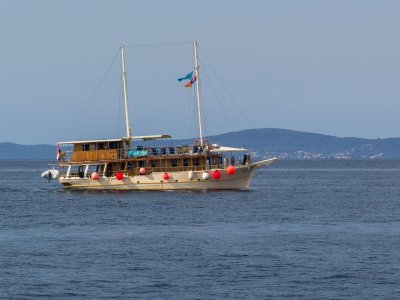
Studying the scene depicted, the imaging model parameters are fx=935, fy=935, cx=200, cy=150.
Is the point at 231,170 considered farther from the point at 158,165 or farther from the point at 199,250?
the point at 199,250

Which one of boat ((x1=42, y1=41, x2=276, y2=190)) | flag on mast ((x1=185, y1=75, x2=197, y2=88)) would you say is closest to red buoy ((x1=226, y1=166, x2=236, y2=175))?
boat ((x1=42, y1=41, x2=276, y2=190))

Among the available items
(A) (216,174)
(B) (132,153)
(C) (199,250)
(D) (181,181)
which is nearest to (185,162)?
(D) (181,181)

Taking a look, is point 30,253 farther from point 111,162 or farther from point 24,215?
point 111,162

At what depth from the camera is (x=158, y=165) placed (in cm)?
8906

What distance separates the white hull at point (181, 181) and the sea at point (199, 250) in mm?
5778

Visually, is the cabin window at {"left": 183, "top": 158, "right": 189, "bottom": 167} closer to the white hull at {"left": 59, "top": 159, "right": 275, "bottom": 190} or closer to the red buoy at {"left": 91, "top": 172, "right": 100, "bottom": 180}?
the white hull at {"left": 59, "top": 159, "right": 275, "bottom": 190}

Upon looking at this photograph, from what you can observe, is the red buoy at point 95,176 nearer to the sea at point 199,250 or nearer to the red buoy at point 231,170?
Result: the sea at point 199,250

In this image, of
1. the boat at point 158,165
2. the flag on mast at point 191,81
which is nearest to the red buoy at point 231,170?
the boat at point 158,165

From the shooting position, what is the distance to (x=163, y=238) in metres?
54.1

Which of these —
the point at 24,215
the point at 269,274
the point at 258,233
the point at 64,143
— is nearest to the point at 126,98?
the point at 64,143

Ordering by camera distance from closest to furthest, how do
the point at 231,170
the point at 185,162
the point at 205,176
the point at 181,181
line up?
1. the point at 205,176
2. the point at 231,170
3. the point at 181,181
4. the point at 185,162

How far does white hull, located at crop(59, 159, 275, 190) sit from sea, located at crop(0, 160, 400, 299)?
5778 millimetres

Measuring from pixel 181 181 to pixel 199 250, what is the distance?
1554 inches

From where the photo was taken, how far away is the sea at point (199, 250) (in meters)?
38.8
